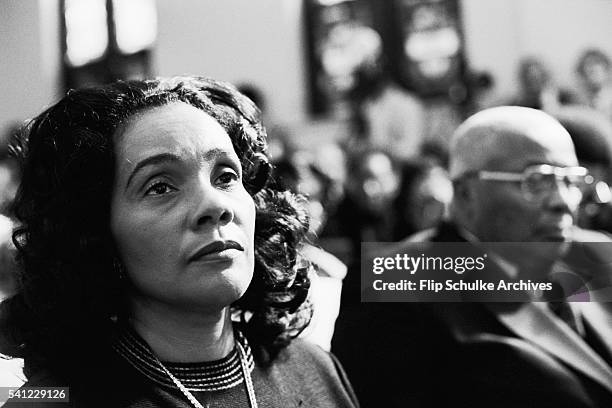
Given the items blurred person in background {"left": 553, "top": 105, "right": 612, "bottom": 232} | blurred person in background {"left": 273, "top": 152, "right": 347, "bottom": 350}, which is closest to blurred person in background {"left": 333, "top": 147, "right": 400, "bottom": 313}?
blurred person in background {"left": 273, "top": 152, "right": 347, "bottom": 350}

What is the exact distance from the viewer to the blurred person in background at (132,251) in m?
1.19

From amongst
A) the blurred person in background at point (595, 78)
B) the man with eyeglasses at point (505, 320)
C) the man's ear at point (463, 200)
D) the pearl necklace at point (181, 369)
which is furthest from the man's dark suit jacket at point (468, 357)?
the blurred person in background at point (595, 78)

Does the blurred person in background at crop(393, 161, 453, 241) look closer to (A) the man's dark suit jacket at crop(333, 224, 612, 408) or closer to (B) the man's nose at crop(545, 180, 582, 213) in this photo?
(B) the man's nose at crop(545, 180, 582, 213)

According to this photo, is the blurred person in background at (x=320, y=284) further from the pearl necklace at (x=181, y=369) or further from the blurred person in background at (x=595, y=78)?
the blurred person in background at (x=595, y=78)

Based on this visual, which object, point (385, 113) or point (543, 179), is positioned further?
point (385, 113)

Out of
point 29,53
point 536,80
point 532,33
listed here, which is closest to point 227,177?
point 536,80

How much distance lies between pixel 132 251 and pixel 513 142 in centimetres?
120

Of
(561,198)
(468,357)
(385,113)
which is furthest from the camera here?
(385,113)

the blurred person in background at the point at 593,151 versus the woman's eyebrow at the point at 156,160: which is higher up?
the woman's eyebrow at the point at 156,160

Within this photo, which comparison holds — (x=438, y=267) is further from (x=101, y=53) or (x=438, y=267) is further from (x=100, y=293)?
(x=101, y=53)

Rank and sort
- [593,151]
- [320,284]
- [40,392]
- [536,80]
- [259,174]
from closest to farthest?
1. [40,392]
2. [259,174]
3. [320,284]
4. [593,151]
5. [536,80]

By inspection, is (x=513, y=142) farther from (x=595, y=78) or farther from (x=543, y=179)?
(x=595, y=78)

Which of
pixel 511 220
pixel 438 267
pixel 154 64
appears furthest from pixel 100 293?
Result: pixel 154 64

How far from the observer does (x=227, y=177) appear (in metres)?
1.28
